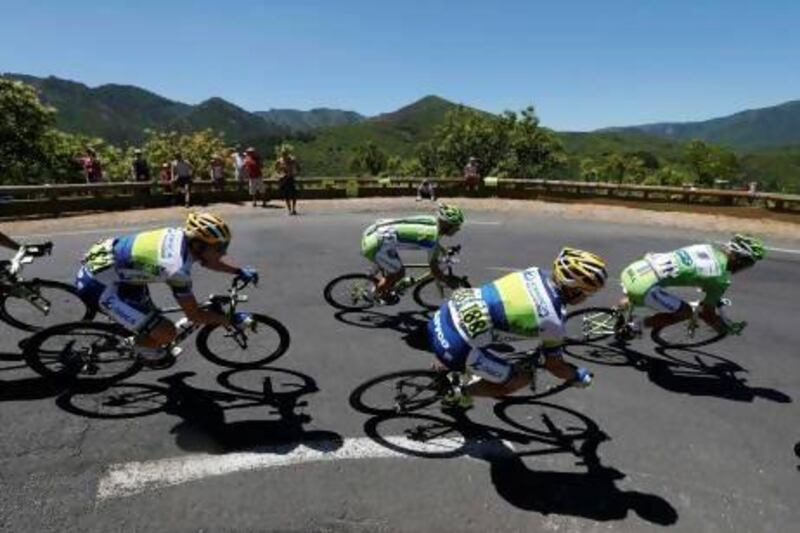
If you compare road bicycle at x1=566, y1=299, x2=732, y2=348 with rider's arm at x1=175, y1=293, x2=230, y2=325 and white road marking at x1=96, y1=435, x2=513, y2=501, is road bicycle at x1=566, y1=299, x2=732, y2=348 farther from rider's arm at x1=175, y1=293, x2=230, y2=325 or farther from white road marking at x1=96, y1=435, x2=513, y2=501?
rider's arm at x1=175, y1=293, x2=230, y2=325

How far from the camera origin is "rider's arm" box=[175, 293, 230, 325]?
7.61m

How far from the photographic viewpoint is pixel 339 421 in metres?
7.85

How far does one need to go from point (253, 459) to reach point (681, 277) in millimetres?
6173

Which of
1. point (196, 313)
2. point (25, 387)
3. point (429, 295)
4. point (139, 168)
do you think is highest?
point (139, 168)

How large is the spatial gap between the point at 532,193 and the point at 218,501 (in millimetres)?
27138

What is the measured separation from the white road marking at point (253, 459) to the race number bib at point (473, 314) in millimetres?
1497

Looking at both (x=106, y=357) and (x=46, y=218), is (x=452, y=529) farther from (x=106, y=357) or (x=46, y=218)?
(x=46, y=218)

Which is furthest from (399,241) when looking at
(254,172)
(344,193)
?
(344,193)

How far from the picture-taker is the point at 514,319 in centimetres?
652

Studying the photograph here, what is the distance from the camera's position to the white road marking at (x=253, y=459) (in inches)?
256

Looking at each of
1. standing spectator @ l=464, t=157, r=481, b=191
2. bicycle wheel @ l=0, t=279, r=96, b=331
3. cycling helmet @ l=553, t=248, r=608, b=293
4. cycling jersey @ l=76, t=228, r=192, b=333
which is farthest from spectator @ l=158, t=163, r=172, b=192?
cycling helmet @ l=553, t=248, r=608, b=293

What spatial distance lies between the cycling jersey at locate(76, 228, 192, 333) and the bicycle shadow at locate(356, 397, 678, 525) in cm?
267

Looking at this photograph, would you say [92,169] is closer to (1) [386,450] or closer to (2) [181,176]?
(2) [181,176]

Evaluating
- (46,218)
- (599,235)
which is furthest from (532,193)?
(46,218)
